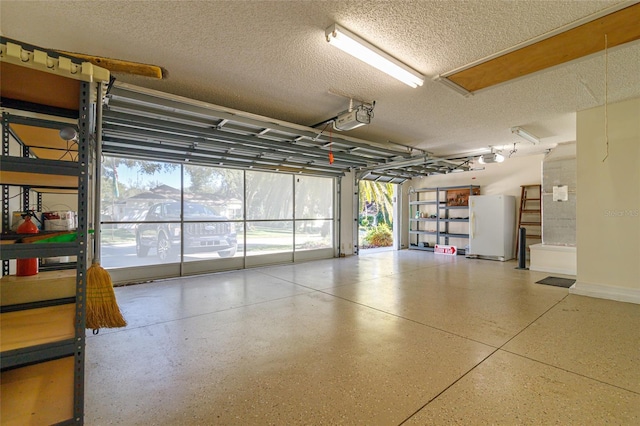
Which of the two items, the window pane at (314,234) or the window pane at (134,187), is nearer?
the window pane at (134,187)

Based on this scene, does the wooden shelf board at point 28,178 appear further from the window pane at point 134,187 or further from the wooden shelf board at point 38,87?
the window pane at point 134,187

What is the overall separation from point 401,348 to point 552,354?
49.4 inches

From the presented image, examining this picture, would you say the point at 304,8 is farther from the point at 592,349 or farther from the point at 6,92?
the point at 592,349

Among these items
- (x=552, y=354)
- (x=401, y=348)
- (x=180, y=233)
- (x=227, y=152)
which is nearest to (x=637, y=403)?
(x=552, y=354)

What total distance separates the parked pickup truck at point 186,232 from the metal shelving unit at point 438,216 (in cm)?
628

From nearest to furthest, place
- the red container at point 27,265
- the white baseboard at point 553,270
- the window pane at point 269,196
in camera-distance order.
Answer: the red container at point 27,265 < the white baseboard at point 553,270 < the window pane at point 269,196

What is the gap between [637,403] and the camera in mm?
1764

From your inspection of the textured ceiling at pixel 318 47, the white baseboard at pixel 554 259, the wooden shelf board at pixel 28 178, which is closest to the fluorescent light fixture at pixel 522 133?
the textured ceiling at pixel 318 47

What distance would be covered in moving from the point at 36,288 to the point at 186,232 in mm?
4149

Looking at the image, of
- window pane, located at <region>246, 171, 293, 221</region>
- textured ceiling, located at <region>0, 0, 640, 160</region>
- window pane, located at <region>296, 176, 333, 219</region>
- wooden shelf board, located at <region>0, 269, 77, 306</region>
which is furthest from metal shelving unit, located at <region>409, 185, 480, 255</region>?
wooden shelf board, located at <region>0, 269, 77, 306</region>

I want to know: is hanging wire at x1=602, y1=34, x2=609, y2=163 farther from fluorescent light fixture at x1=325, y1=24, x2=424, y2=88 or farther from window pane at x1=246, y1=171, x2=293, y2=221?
window pane at x1=246, y1=171, x2=293, y2=221

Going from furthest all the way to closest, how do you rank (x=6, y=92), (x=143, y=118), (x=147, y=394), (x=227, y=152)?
(x=227, y=152)
(x=143, y=118)
(x=147, y=394)
(x=6, y=92)

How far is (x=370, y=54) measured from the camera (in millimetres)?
2471

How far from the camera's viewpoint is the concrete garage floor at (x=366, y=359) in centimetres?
172
